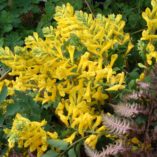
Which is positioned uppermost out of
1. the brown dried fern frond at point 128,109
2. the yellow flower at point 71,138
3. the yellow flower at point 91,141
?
the brown dried fern frond at point 128,109

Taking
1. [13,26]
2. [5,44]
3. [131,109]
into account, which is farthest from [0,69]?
[131,109]

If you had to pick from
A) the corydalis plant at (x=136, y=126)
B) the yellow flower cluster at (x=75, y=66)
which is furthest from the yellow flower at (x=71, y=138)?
the corydalis plant at (x=136, y=126)

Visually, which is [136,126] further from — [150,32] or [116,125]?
[150,32]

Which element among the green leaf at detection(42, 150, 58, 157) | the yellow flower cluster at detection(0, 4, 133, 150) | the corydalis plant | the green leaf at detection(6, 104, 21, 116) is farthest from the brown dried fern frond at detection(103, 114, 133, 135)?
the green leaf at detection(6, 104, 21, 116)

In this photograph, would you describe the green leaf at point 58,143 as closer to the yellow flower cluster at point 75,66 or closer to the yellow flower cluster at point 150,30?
the yellow flower cluster at point 75,66

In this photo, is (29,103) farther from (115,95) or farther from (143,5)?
(143,5)
